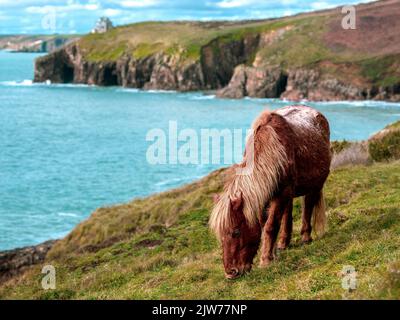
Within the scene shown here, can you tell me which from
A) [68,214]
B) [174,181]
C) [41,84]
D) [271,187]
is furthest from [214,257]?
[41,84]

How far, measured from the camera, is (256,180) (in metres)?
11.1

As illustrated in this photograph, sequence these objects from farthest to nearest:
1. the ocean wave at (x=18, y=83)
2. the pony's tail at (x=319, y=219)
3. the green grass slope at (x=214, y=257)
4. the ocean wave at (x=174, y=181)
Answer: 1. the ocean wave at (x=18, y=83)
2. the ocean wave at (x=174, y=181)
3. the pony's tail at (x=319, y=219)
4. the green grass slope at (x=214, y=257)

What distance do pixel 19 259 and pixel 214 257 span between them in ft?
55.3

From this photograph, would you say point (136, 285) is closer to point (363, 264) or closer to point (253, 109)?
point (363, 264)

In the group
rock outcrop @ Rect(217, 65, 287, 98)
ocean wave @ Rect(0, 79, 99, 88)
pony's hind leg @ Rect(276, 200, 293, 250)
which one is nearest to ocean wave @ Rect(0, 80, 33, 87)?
ocean wave @ Rect(0, 79, 99, 88)

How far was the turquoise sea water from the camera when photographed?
54.1 metres

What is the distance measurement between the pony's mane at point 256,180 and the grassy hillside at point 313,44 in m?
117

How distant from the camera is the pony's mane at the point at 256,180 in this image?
10.8 m

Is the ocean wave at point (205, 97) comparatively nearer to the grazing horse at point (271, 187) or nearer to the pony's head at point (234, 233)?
the grazing horse at point (271, 187)

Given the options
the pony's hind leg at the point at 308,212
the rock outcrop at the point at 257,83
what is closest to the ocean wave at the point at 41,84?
the rock outcrop at the point at 257,83

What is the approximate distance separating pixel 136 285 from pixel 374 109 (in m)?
103

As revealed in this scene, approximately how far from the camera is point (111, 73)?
177750 millimetres

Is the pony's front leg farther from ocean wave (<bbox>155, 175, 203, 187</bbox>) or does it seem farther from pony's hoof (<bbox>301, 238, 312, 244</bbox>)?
ocean wave (<bbox>155, 175, 203, 187</bbox>)

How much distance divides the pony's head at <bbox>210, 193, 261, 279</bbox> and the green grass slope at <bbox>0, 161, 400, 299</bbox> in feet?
1.22
